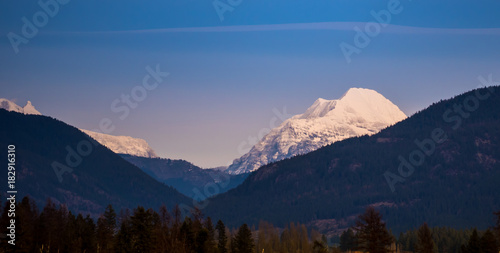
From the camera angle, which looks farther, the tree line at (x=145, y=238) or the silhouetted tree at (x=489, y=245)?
the silhouetted tree at (x=489, y=245)

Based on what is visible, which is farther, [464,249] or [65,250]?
[65,250]

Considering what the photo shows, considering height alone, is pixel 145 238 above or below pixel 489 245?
above

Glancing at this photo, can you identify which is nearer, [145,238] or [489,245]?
[145,238]

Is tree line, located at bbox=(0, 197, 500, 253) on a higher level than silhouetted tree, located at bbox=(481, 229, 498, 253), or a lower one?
higher

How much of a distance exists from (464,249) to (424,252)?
75.6 feet

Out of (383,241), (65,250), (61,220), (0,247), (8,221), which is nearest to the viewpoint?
(383,241)

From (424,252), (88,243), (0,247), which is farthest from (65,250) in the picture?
(424,252)

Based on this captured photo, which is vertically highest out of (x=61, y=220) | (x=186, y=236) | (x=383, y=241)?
(x=61, y=220)

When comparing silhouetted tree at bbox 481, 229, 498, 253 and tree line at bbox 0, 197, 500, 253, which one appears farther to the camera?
silhouetted tree at bbox 481, 229, 498, 253

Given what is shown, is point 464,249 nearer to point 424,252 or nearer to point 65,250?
point 424,252

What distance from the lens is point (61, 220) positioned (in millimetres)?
199500

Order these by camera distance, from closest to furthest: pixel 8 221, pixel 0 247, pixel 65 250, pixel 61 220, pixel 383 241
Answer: pixel 383 241
pixel 0 247
pixel 8 221
pixel 65 250
pixel 61 220

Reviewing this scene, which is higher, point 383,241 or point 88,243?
point 88,243

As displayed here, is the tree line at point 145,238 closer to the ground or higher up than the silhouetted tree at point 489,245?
higher up
